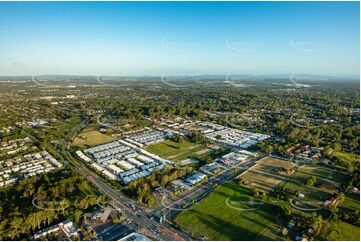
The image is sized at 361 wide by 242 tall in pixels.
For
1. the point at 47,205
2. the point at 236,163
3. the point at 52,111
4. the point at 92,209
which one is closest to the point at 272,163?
the point at 236,163

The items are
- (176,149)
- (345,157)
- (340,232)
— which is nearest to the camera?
(340,232)

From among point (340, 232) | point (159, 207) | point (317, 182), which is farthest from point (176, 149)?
point (340, 232)

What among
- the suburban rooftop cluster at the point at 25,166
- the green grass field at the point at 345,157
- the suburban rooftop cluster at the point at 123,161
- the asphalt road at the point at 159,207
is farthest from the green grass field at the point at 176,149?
the green grass field at the point at 345,157

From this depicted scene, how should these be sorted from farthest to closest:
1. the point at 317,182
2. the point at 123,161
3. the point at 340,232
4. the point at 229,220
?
1. the point at 123,161
2. the point at 317,182
3. the point at 229,220
4. the point at 340,232

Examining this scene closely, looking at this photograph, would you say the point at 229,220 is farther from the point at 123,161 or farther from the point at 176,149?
the point at 176,149

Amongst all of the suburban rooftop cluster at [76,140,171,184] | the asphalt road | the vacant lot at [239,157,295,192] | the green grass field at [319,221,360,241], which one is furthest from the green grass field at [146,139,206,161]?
the green grass field at [319,221,360,241]
